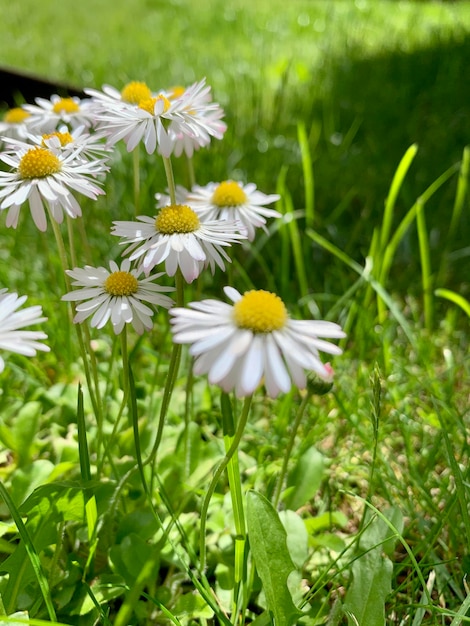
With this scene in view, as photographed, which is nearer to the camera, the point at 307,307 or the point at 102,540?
the point at 102,540

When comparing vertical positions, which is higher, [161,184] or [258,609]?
[161,184]

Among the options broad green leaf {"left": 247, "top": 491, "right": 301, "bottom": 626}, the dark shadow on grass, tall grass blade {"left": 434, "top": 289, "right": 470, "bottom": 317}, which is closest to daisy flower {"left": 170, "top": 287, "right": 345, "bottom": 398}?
broad green leaf {"left": 247, "top": 491, "right": 301, "bottom": 626}

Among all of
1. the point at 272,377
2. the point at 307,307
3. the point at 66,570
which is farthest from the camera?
the point at 307,307

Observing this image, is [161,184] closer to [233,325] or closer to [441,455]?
[441,455]

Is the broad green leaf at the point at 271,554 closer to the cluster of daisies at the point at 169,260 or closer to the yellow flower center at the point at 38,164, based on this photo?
the cluster of daisies at the point at 169,260

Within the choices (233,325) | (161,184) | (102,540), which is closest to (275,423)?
(102,540)

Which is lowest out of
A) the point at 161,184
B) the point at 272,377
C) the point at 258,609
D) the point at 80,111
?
the point at 258,609

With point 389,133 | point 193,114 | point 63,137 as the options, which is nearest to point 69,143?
point 63,137
